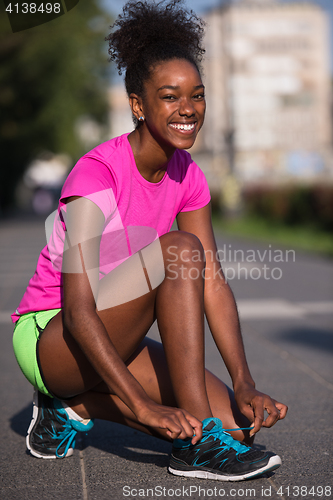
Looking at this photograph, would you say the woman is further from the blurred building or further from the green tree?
the blurred building

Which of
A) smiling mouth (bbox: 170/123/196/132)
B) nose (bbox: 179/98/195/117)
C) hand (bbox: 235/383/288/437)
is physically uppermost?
nose (bbox: 179/98/195/117)

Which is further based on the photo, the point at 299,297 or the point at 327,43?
the point at 327,43

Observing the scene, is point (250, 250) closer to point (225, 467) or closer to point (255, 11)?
point (225, 467)

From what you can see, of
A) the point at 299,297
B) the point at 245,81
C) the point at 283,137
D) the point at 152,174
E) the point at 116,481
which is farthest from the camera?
the point at 283,137

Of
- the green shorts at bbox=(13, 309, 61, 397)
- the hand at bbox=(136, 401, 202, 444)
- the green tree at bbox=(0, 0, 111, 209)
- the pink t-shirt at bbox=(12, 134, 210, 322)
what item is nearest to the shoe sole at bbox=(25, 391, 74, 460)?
the green shorts at bbox=(13, 309, 61, 397)

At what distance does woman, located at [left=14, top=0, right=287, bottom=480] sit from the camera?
6.55 ft

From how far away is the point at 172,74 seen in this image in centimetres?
215

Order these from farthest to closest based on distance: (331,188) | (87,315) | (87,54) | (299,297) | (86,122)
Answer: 1. (86,122)
2. (87,54)
3. (331,188)
4. (299,297)
5. (87,315)

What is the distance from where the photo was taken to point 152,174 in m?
2.34

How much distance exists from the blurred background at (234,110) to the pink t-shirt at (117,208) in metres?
0.88

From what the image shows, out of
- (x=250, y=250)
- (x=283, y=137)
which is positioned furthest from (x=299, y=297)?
(x=283, y=137)

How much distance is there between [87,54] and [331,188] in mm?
19631

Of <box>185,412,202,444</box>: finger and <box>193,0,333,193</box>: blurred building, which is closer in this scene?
<box>185,412,202,444</box>: finger

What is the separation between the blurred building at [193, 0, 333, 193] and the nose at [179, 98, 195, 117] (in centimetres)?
5619
